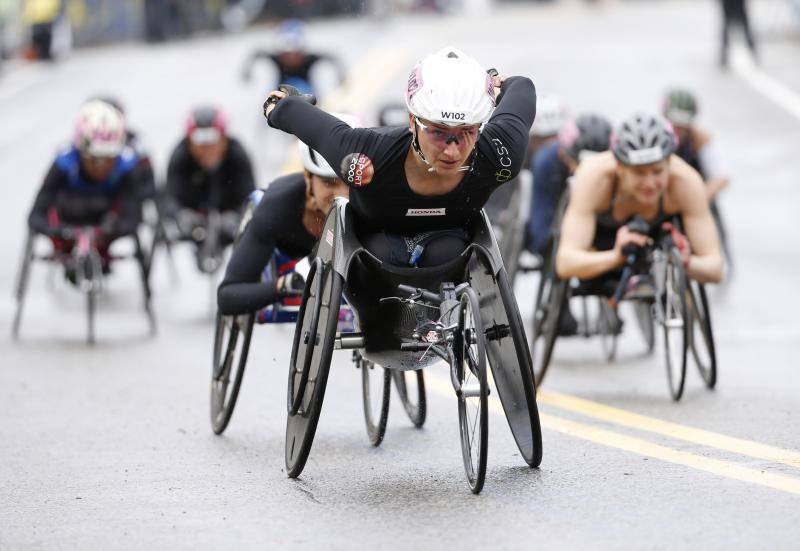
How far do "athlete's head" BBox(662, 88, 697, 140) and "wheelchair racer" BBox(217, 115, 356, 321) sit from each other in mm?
6058

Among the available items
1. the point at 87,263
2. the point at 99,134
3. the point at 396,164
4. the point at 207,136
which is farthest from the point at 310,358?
the point at 207,136

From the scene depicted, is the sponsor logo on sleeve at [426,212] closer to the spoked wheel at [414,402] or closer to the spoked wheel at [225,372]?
the spoked wheel at [414,402]

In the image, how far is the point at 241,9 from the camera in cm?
4278

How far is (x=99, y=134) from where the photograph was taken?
13.6 m


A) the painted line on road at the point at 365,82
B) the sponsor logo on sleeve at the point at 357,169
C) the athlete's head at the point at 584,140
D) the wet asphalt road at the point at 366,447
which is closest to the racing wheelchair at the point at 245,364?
the wet asphalt road at the point at 366,447

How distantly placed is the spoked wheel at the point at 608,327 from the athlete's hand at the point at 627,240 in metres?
1.16

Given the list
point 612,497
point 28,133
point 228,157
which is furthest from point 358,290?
point 28,133

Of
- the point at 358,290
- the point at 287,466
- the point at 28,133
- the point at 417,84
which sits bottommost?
→ the point at 28,133

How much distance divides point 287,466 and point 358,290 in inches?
33.4

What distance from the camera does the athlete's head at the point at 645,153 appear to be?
9.61m

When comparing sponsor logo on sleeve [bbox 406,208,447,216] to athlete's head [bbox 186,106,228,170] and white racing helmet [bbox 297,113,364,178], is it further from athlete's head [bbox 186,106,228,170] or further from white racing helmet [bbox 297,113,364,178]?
athlete's head [bbox 186,106,228,170]

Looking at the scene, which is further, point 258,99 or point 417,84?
point 258,99

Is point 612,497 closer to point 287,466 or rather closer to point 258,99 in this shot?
point 287,466

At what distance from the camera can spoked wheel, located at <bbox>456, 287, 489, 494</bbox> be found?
21.8 ft
